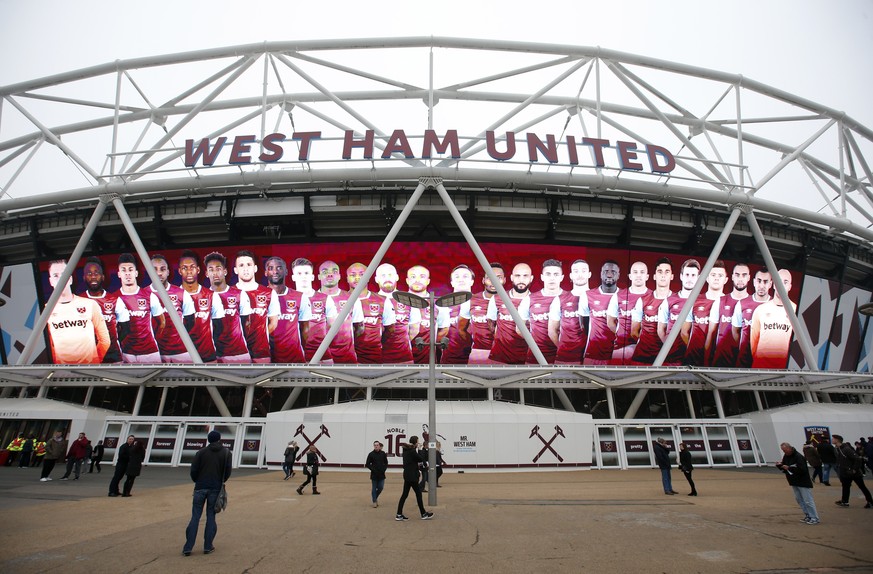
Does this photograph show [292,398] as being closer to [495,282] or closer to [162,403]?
[162,403]

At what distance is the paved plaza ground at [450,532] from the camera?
7.89 m

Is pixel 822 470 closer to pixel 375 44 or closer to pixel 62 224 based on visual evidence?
pixel 375 44

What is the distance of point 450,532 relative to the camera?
1041 centimetres

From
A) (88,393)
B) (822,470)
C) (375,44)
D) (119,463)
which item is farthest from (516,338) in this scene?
(88,393)

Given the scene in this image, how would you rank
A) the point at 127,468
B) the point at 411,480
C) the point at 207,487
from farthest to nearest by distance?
the point at 127,468 → the point at 411,480 → the point at 207,487

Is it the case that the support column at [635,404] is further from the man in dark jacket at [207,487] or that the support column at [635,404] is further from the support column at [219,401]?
the man in dark jacket at [207,487]

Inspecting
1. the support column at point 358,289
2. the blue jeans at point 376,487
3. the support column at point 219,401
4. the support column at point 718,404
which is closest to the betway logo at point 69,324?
the support column at point 219,401

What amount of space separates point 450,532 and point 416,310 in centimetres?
2094

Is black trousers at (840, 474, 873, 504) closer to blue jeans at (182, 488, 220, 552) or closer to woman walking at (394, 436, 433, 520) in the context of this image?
woman walking at (394, 436, 433, 520)

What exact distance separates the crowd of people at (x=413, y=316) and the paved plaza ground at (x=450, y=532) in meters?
14.0

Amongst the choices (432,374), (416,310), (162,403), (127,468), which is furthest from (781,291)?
(162,403)

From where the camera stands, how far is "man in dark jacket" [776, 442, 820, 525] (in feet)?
36.2

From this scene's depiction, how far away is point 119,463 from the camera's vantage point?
15.7 metres

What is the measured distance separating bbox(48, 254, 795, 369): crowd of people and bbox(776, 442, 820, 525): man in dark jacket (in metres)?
19.6
